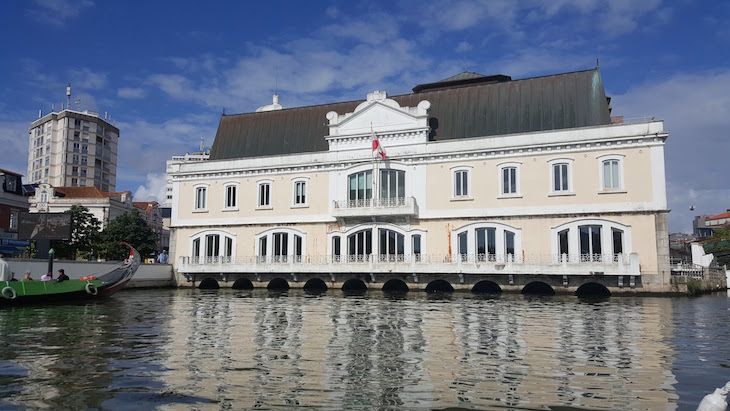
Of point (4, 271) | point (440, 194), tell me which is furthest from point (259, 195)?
point (4, 271)

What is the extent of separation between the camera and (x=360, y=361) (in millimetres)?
11023

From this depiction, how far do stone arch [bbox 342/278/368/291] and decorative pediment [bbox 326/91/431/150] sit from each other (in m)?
9.56

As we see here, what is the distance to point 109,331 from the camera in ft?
51.4

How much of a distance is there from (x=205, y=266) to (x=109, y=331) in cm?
2610

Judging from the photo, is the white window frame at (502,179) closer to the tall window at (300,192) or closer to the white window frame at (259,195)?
the tall window at (300,192)

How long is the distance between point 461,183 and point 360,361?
27.1 m

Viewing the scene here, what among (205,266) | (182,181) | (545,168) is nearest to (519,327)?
(545,168)

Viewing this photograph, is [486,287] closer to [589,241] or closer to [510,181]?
[510,181]

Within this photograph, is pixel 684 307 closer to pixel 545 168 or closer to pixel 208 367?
pixel 545 168

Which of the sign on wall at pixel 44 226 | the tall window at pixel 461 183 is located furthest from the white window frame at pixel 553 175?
the sign on wall at pixel 44 226

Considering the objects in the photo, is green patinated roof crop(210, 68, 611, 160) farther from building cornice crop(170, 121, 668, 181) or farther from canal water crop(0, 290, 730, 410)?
canal water crop(0, 290, 730, 410)

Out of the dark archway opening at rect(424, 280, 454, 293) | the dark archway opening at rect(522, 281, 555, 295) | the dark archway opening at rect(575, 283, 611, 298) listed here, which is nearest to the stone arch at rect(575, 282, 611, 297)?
the dark archway opening at rect(575, 283, 611, 298)

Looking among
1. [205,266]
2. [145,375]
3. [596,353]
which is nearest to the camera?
[145,375]

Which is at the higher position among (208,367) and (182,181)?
(182,181)
